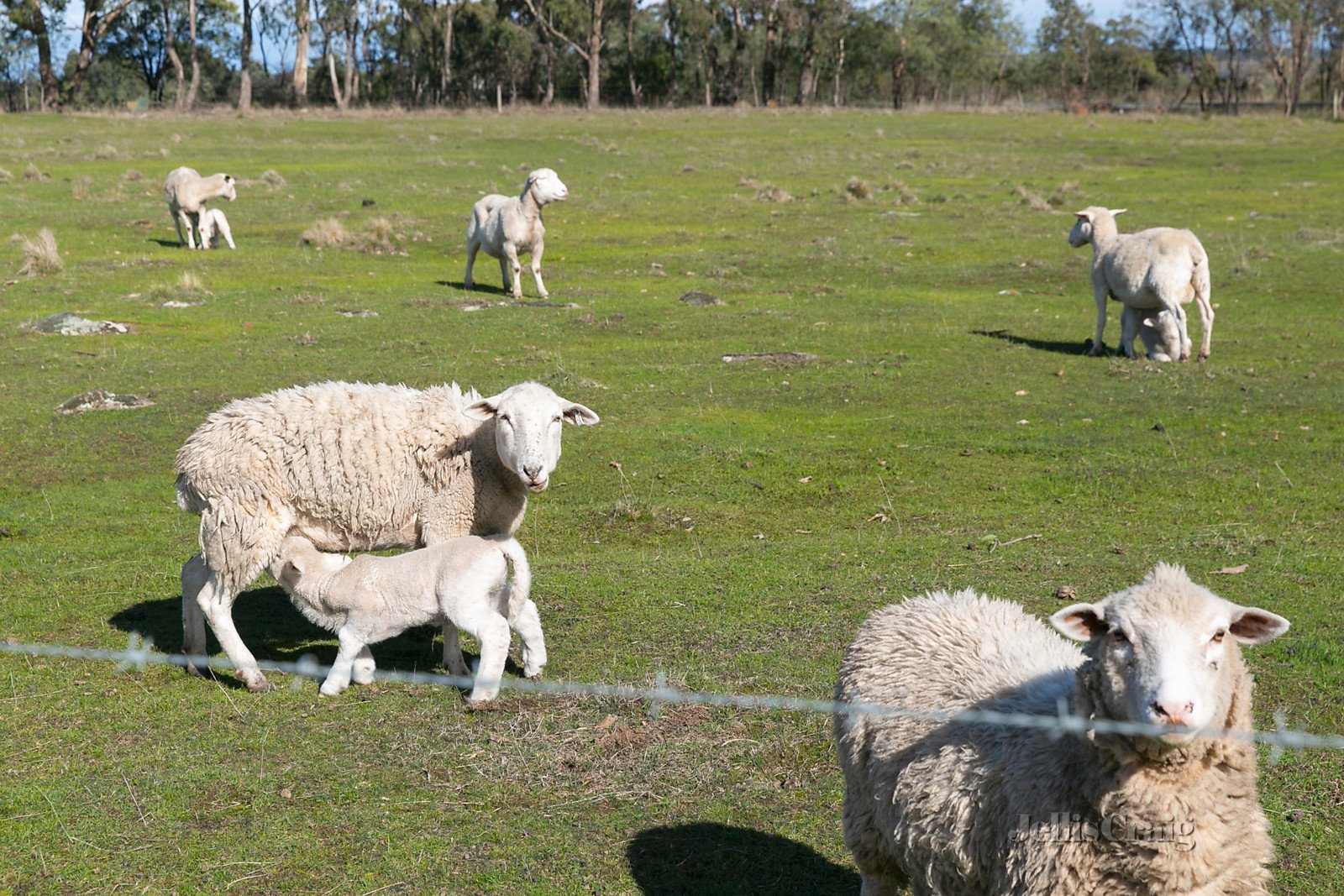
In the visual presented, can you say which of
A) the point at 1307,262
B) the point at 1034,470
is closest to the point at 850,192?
the point at 1307,262

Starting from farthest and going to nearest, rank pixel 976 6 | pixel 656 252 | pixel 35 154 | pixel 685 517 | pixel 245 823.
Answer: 1. pixel 976 6
2. pixel 35 154
3. pixel 656 252
4. pixel 685 517
5. pixel 245 823

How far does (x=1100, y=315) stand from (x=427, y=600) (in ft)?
44.8

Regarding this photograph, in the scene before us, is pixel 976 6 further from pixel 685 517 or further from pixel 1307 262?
pixel 685 517

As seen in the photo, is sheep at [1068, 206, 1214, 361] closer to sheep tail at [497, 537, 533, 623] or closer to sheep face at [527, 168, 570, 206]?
sheep face at [527, 168, 570, 206]

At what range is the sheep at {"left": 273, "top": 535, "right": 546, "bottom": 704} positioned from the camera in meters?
7.12

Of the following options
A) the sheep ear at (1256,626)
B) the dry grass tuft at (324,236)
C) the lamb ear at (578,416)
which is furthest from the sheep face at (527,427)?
the dry grass tuft at (324,236)

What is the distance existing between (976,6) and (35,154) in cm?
7882

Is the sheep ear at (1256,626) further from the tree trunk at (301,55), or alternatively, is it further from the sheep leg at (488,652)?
the tree trunk at (301,55)

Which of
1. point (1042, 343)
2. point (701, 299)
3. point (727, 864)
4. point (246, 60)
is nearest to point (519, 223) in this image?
point (701, 299)

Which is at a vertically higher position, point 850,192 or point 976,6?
point 976,6

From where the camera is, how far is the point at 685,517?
1117cm

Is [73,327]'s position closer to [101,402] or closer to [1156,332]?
[101,402]

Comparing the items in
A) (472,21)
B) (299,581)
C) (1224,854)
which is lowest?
(299,581)

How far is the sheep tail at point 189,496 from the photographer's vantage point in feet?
25.4
